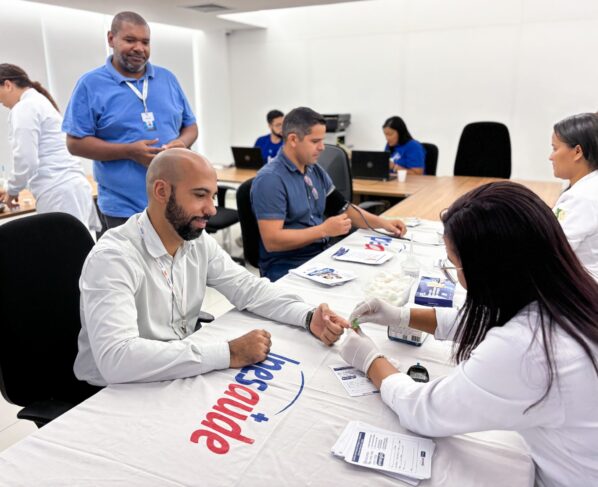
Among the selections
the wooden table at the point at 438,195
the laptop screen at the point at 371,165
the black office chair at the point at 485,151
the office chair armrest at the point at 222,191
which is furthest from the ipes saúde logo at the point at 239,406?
the black office chair at the point at 485,151

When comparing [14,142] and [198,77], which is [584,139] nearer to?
[14,142]

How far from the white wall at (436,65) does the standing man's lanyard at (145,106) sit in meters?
4.67

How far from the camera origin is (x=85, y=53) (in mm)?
5379

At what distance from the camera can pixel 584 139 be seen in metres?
2.21

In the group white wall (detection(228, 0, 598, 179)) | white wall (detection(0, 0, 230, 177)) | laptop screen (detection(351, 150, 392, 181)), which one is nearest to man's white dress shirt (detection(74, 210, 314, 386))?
laptop screen (detection(351, 150, 392, 181))

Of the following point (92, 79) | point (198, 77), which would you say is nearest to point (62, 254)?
point (92, 79)

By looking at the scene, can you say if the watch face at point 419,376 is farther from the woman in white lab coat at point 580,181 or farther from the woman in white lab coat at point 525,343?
the woman in white lab coat at point 580,181

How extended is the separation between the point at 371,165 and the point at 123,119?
2.71 m

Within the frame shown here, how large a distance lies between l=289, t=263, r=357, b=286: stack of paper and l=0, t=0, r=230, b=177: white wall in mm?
4107

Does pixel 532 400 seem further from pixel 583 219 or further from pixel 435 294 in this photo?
pixel 583 219

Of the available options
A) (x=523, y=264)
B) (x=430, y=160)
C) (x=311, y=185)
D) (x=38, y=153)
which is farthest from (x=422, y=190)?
(x=523, y=264)

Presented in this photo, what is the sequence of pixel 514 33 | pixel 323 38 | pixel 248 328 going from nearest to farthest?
pixel 248 328 → pixel 514 33 → pixel 323 38

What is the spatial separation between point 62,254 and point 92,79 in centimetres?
114

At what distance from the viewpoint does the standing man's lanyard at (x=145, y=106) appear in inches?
90.5
